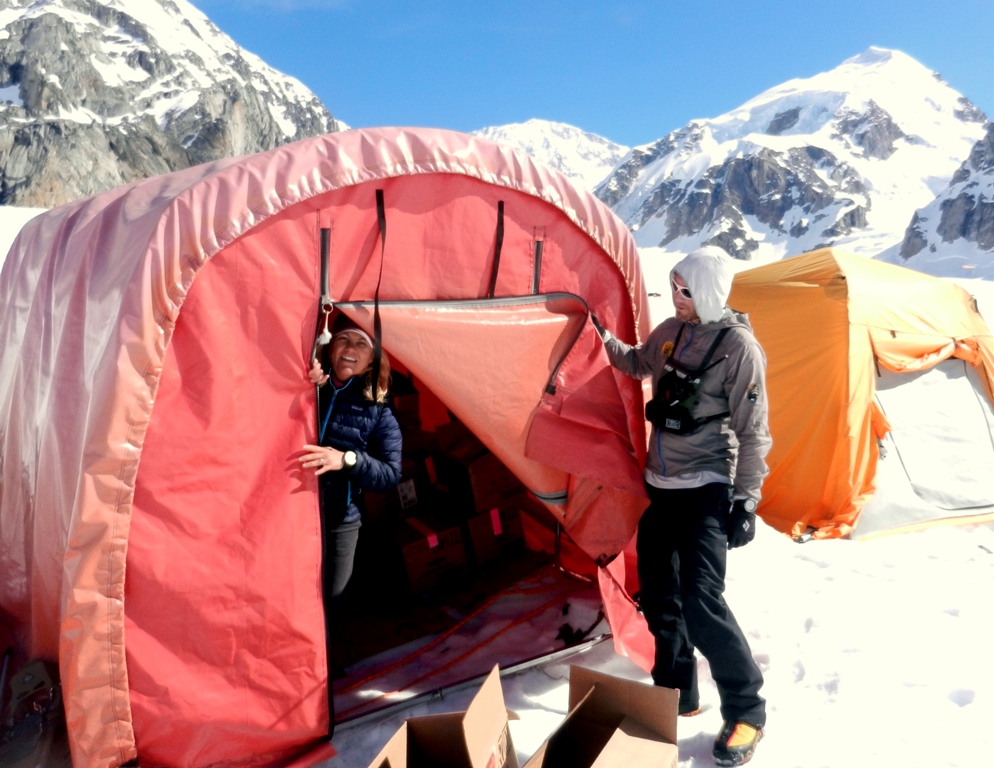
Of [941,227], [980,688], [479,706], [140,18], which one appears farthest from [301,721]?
[140,18]

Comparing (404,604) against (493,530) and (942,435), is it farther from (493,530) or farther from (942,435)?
(942,435)

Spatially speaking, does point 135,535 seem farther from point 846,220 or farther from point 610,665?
point 846,220

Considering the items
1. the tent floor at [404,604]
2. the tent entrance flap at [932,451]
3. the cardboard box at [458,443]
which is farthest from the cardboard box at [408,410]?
the tent entrance flap at [932,451]

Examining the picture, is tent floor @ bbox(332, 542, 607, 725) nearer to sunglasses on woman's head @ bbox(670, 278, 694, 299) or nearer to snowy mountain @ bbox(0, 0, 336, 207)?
sunglasses on woman's head @ bbox(670, 278, 694, 299)

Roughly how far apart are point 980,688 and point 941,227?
452ft

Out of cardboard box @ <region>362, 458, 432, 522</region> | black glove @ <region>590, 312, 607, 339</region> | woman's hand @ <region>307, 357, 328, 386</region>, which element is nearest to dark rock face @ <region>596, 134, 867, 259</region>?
cardboard box @ <region>362, 458, 432, 522</region>

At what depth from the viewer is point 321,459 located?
287 centimetres

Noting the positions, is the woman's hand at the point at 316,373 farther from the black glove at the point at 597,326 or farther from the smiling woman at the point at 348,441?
the black glove at the point at 597,326

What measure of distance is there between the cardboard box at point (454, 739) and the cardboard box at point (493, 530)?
2.50m

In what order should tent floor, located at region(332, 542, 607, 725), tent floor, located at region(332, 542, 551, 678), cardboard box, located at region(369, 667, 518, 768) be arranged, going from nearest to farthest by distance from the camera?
cardboard box, located at region(369, 667, 518, 768), tent floor, located at region(332, 542, 607, 725), tent floor, located at region(332, 542, 551, 678)

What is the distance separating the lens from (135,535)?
259cm

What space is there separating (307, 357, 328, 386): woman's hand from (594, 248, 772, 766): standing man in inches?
58.9

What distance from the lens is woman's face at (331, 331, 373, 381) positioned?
3.00m

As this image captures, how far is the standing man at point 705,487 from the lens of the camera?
9.61 feet
